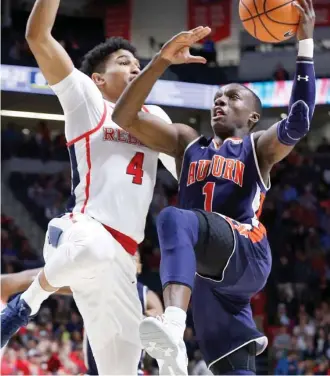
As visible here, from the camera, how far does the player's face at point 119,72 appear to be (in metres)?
5.01

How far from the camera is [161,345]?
3.47 metres

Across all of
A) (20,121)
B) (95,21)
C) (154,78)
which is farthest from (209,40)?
(154,78)

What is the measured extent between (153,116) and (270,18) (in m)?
0.87

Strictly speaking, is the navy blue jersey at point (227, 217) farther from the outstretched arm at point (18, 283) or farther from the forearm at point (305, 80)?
the outstretched arm at point (18, 283)

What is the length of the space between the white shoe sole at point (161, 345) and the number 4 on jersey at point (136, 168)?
4.52 feet

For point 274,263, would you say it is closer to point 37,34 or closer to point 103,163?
point 103,163

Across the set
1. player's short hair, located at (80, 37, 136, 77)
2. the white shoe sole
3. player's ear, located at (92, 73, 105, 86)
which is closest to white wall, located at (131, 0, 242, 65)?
player's short hair, located at (80, 37, 136, 77)

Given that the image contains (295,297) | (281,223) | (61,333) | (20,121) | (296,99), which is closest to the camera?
(296,99)

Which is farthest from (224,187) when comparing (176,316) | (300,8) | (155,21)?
(155,21)

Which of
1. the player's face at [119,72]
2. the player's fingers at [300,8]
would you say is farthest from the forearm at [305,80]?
the player's face at [119,72]

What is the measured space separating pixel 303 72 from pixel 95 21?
15138mm

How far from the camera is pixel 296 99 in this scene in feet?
13.8

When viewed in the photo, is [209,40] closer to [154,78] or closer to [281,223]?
[281,223]

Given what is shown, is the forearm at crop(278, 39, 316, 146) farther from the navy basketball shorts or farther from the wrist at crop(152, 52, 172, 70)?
the wrist at crop(152, 52, 172, 70)
